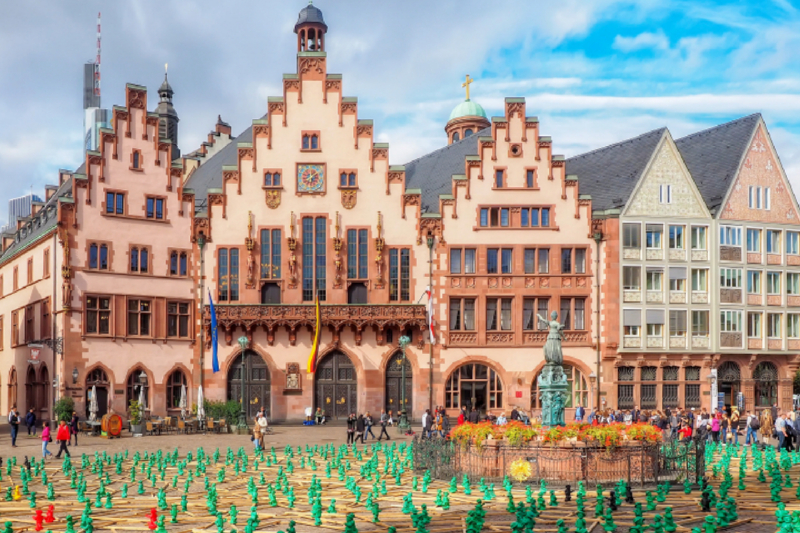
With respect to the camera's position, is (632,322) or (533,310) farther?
(632,322)

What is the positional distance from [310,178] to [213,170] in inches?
644

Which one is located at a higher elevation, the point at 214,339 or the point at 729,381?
the point at 214,339

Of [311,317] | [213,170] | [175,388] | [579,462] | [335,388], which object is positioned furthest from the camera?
[213,170]

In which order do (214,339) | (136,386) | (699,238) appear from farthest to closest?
1. (699,238)
2. (136,386)
3. (214,339)

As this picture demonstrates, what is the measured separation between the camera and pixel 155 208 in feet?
189

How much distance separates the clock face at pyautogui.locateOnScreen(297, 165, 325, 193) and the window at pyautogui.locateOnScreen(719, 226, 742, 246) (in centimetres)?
2426

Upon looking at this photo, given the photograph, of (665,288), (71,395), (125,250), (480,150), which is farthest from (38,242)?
(665,288)

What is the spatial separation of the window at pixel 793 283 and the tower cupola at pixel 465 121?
37542 mm

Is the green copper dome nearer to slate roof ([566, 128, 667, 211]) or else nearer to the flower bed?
slate roof ([566, 128, 667, 211])

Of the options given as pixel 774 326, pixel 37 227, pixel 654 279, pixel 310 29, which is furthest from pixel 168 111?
pixel 774 326

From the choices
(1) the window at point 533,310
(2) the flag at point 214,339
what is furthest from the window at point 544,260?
(2) the flag at point 214,339

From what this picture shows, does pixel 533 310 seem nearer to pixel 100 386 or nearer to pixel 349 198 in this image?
pixel 349 198

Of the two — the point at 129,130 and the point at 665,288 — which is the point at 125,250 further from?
the point at 665,288

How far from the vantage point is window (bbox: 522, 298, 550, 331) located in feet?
194
